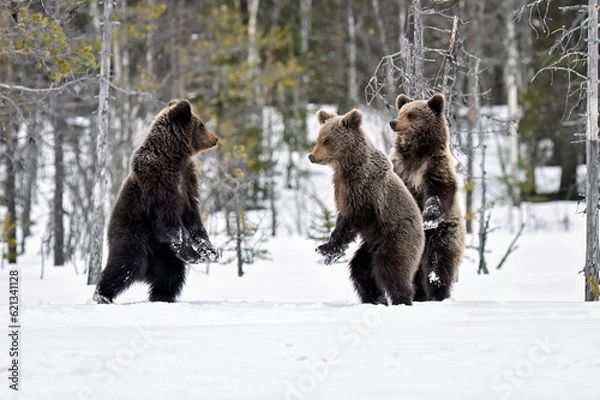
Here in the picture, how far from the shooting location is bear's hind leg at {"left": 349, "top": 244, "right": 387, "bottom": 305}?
20.4 ft

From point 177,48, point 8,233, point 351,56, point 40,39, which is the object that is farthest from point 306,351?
point 351,56

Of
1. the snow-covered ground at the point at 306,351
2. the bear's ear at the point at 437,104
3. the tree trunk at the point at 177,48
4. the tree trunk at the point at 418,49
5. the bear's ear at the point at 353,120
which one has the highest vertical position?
the tree trunk at the point at 177,48

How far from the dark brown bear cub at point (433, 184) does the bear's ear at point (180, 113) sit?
1.71m

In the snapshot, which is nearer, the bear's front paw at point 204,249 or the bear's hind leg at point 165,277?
the bear's front paw at point 204,249

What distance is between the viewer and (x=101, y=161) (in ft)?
32.0

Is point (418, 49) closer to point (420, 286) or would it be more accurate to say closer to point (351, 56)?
point (420, 286)

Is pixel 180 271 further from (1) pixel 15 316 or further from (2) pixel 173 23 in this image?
(2) pixel 173 23

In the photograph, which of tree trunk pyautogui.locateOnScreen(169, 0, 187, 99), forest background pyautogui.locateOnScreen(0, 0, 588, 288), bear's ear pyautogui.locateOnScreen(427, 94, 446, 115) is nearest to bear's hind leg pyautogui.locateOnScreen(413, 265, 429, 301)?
bear's ear pyautogui.locateOnScreen(427, 94, 446, 115)

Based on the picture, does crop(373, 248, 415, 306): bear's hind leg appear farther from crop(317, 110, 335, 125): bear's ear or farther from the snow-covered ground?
crop(317, 110, 335, 125): bear's ear

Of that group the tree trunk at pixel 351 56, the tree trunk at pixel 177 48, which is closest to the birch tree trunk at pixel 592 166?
the tree trunk at pixel 177 48

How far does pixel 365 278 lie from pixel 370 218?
0.53 metres

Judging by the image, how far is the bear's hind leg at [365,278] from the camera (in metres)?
6.21

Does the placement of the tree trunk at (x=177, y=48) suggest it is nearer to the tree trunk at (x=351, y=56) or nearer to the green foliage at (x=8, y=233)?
the green foliage at (x=8, y=233)

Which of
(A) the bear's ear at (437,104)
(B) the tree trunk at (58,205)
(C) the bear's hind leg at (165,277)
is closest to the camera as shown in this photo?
(C) the bear's hind leg at (165,277)
